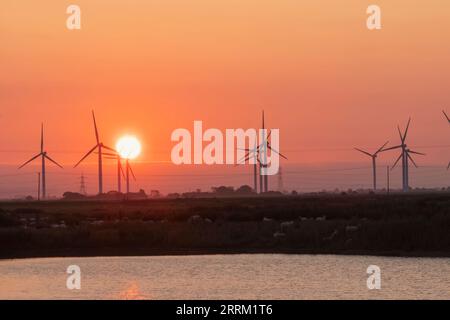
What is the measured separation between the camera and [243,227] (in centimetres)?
6894

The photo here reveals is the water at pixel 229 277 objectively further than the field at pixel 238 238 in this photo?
No

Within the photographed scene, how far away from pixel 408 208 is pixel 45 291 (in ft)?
143

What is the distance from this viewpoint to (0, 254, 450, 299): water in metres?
39.7

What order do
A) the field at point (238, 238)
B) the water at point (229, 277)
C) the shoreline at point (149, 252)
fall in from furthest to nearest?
the shoreline at point (149, 252)
the field at point (238, 238)
the water at point (229, 277)

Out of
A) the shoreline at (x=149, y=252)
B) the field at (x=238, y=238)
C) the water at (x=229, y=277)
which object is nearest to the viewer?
the water at (x=229, y=277)

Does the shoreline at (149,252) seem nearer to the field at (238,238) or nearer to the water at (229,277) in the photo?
the field at (238,238)

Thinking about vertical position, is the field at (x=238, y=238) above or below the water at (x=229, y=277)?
above

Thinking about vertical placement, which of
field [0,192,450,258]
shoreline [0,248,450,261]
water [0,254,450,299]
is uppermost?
field [0,192,450,258]

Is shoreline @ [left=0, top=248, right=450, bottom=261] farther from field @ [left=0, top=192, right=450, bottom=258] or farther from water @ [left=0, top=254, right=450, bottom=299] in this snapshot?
water @ [left=0, top=254, right=450, bottom=299]

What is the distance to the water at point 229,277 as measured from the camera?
130 feet

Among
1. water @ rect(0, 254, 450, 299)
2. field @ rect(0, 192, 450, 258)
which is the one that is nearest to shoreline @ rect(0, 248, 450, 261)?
field @ rect(0, 192, 450, 258)

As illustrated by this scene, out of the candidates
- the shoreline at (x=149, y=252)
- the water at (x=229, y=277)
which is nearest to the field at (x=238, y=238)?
the shoreline at (x=149, y=252)

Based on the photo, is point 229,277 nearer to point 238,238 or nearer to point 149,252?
point 149,252
